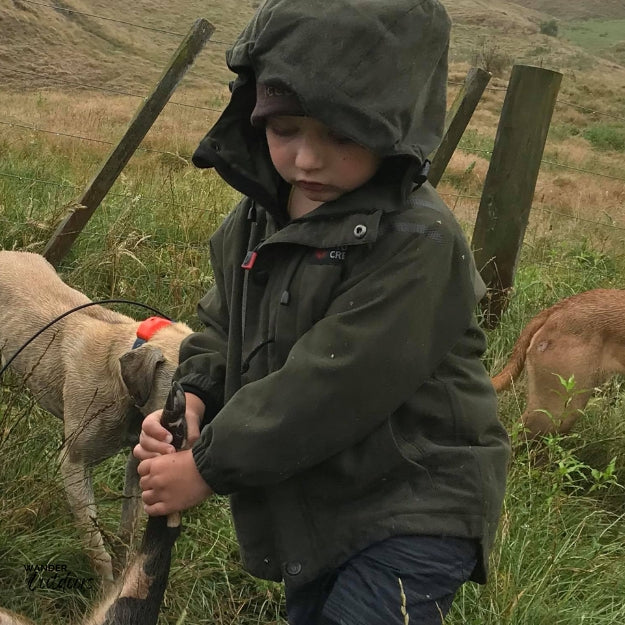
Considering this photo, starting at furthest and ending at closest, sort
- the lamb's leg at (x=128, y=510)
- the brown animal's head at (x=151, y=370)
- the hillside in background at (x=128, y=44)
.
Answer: the hillside in background at (x=128, y=44), the lamb's leg at (x=128, y=510), the brown animal's head at (x=151, y=370)

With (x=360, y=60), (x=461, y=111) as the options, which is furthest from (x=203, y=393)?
(x=461, y=111)

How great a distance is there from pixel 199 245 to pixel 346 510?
13.8 ft

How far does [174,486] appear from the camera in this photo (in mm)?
1644

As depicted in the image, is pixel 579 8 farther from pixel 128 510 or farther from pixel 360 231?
pixel 360 231

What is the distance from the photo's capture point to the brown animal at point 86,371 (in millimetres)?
3102

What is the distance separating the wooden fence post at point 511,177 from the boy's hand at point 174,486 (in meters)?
3.84

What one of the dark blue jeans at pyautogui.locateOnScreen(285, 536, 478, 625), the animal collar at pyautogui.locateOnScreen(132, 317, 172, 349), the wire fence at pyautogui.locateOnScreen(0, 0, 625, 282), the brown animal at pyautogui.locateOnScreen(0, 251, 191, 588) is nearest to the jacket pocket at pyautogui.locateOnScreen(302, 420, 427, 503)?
the dark blue jeans at pyautogui.locateOnScreen(285, 536, 478, 625)

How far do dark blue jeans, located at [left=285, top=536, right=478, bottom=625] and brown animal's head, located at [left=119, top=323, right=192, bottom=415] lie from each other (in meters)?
1.41

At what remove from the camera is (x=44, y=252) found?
5312 mm

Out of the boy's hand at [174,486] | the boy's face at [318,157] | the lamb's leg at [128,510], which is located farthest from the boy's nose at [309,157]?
the lamb's leg at [128,510]

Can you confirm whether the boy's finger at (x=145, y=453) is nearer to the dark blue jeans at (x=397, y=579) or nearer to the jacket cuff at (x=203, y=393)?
the jacket cuff at (x=203, y=393)

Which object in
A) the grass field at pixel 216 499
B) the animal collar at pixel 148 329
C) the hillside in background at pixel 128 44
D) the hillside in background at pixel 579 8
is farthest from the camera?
the hillside in background at pixel 579 8

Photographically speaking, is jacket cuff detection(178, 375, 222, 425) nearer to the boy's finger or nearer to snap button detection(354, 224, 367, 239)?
the boy's finger

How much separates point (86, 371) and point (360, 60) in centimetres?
258
